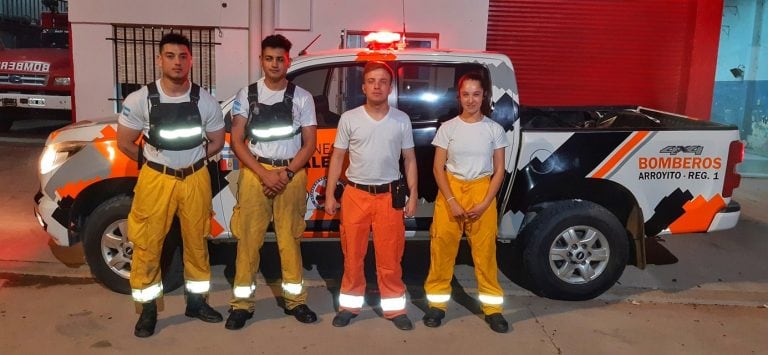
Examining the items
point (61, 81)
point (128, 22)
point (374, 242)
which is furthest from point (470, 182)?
point (61, 81)

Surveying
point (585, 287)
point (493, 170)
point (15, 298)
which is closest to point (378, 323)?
point (493, 170)

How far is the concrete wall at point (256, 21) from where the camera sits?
9.23 metres

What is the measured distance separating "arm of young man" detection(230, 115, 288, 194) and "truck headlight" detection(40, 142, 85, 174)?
4.09ft

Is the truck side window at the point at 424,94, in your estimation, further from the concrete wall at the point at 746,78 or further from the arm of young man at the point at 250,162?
the concrete wall at the point at 746,78

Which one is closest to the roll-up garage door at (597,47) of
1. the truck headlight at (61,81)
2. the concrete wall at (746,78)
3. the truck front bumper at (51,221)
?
the concrete wall at (746,78)

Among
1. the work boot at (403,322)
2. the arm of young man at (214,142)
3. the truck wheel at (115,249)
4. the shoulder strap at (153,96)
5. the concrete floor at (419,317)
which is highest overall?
the shoulder strap at (153,96)

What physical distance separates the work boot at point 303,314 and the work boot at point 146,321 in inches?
33.2

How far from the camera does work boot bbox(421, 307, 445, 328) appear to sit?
14.2 ft

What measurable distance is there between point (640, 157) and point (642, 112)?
1.58 m

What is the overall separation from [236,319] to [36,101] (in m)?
8.74

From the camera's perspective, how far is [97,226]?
→ 14.8ft

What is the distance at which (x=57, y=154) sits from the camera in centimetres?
459

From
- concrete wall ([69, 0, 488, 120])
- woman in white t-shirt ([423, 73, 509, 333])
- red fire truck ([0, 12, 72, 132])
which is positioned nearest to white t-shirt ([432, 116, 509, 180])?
woman in white t-shirt ([423, 73, 509, 333])

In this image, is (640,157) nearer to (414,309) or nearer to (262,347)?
(414,309)
